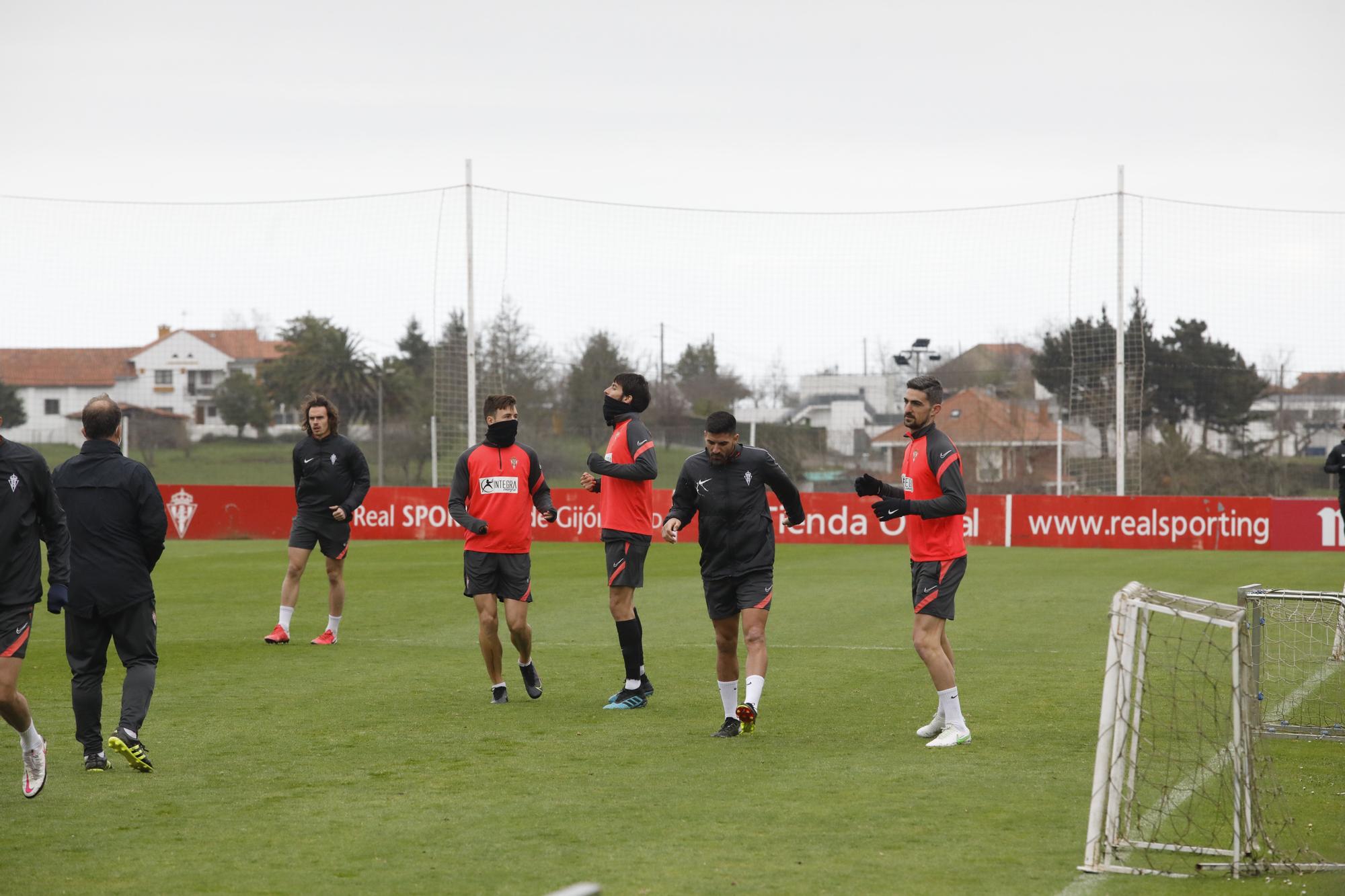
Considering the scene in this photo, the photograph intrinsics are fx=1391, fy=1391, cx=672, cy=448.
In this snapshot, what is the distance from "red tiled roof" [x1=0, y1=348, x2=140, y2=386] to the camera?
35.1 meters

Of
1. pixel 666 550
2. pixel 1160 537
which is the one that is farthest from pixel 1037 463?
pixel 666 550

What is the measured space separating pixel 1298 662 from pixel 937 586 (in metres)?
4.35

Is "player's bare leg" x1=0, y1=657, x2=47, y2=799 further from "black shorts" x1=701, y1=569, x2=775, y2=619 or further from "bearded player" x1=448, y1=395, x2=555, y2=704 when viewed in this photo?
"black shorts" x1=701, y1=569, x2=775, y2=619

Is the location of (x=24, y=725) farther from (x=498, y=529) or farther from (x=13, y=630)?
(x=498, y=529)

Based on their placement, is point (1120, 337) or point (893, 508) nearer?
point (893, 508)

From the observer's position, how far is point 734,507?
8.27m

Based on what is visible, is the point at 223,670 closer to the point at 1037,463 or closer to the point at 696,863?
Result: the point at 696,863

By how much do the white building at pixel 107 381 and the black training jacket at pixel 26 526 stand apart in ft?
95.2

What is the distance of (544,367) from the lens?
42656mm

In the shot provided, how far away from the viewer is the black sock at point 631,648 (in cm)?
923

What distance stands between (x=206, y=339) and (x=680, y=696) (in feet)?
165

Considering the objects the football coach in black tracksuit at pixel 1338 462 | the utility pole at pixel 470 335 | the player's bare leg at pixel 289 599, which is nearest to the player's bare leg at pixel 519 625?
the player's bare leg at pixel 289 599

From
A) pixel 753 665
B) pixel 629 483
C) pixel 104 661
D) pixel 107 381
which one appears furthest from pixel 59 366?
pixel 753 665

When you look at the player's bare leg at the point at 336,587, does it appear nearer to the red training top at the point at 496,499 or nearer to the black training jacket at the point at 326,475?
the black training jacket at the point at 326,475
